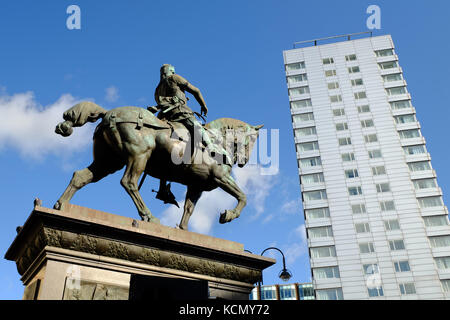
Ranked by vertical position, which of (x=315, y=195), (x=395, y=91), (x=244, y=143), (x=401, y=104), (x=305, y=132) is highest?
(x=395, y=91)

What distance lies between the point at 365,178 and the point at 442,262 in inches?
635

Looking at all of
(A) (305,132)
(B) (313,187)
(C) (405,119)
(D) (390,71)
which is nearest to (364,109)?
(C) (405,119)

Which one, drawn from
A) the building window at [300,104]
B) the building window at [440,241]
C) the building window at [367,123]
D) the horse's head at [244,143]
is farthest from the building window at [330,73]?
the horse's head at [244,143]

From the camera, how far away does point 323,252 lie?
64.5m

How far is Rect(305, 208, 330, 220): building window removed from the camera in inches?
2657

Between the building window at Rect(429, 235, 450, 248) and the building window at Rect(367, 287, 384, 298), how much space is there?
10.3m

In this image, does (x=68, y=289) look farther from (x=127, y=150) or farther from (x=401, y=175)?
(x=401, y=175)

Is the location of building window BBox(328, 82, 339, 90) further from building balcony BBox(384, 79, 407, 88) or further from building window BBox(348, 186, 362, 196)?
building window BBox(348, 186, 362, 196)

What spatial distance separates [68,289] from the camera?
24.2 feet

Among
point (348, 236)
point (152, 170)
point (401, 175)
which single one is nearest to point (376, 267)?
point (348, 236)

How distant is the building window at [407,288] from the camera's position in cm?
5962

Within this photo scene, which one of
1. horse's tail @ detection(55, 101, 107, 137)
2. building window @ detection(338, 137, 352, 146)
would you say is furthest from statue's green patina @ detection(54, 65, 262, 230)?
building window @ detection(338, 137, 352, 146)

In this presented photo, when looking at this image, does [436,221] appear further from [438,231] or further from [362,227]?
[362,227]
